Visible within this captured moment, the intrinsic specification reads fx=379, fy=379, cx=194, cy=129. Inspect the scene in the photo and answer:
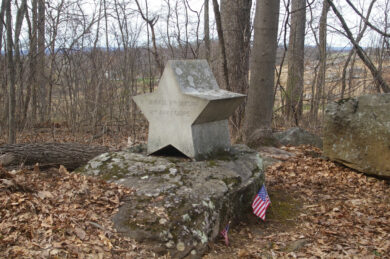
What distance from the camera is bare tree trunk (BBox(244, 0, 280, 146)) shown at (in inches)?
289

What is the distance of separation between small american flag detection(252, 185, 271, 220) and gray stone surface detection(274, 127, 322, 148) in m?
3.50

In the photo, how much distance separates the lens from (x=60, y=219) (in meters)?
3.51

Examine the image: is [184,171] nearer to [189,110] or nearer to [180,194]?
[180,194]

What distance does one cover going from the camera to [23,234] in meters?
3.22

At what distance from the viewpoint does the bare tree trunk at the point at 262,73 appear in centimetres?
734

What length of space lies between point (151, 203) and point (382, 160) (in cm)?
407

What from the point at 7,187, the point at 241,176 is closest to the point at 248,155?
the point at 241,176

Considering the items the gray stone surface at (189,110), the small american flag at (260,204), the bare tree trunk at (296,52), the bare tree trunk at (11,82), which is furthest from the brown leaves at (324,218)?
the bare tree trunk at (11,82)

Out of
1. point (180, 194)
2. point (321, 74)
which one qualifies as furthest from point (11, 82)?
point (321, 74)

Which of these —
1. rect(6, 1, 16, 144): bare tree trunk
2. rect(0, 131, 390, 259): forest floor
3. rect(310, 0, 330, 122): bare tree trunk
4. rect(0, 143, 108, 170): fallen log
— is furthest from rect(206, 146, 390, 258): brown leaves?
rect(6, 1, 16, 144): bare tree trunk

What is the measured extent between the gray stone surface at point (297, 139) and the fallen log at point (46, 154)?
4.04 meters

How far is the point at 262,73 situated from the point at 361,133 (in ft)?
7.05

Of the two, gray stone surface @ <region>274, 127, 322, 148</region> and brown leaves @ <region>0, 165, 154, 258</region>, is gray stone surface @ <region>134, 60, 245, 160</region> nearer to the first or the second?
brown leaves @ <region>0, 165, 154, 258</region>

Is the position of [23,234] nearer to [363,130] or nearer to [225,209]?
[225,209]
